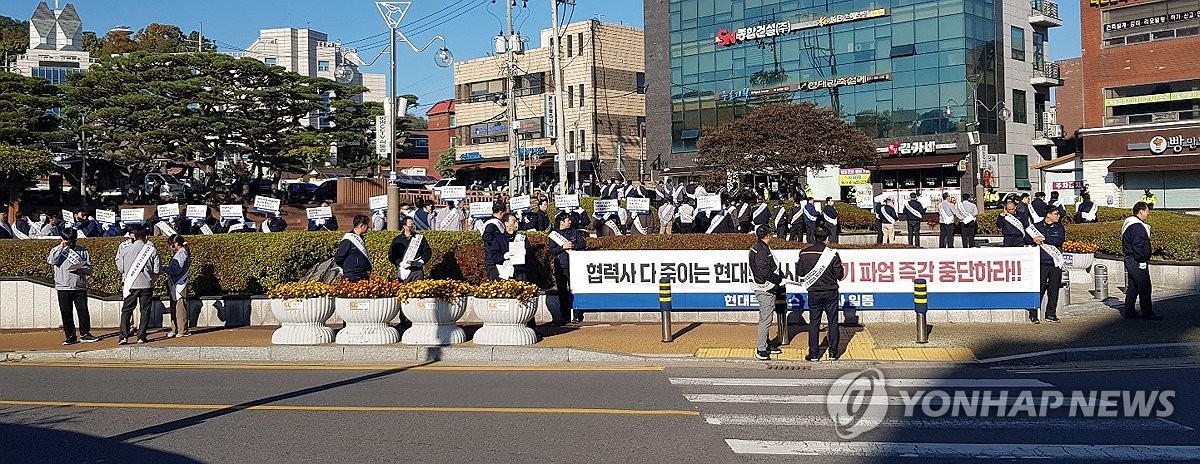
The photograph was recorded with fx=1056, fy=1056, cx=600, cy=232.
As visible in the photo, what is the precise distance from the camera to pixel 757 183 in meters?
51.0

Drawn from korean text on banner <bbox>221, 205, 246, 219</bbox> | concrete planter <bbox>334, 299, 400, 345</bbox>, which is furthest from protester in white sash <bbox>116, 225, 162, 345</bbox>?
korean text on banner <bbox>221, 205, 246, 219</bbox>

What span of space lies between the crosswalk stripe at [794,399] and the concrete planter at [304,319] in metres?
6.09

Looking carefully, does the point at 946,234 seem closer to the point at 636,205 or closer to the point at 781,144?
the point at 636,205

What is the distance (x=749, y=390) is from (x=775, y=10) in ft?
174

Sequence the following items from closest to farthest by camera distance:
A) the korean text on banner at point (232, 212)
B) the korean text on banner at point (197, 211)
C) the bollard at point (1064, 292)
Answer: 1. the bollard at point (1064, 292)
2. the korean text on banner at point (197, 211)
3. the korean text on banner at point (232, 212)

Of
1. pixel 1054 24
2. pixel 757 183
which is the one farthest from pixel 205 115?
pixel 1054 24

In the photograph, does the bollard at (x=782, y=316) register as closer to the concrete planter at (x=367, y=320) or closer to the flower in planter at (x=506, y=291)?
the flower in planter at (x=506, y=291)

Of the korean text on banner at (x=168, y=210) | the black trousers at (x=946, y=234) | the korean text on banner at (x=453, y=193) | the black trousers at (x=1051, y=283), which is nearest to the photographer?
the black trousers at (x=1051, y=283)

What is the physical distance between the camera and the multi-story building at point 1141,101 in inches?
1873

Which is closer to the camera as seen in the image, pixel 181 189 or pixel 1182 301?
pixel 1182 301

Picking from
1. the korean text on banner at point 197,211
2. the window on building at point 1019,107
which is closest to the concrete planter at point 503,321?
the korean text on banner at point 197,211

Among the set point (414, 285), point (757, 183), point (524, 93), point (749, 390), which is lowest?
point (749, 390)

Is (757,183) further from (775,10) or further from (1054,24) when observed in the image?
(1054,24)

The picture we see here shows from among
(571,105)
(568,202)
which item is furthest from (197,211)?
(571,105)
